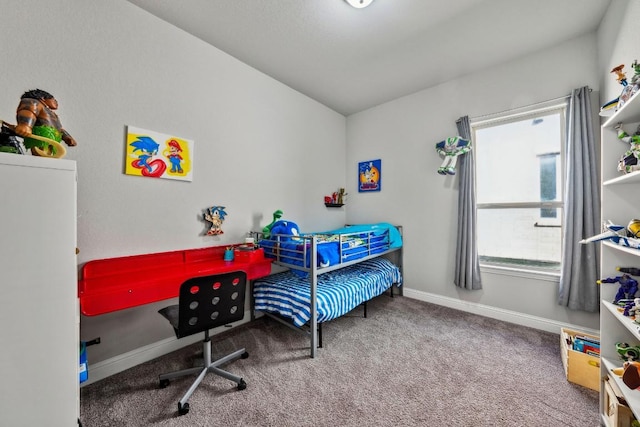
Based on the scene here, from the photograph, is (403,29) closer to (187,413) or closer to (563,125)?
(563,125)

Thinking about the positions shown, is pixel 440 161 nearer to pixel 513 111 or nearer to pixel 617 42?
pixel 513 111

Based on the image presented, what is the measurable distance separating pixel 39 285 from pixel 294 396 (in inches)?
56.0

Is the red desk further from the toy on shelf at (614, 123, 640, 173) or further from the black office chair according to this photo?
the toy on shelf at (614, 123, 640, 173)

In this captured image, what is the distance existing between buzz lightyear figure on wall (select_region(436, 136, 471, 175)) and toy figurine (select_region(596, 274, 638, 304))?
172 cm

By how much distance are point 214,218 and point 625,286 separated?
9.26 ft

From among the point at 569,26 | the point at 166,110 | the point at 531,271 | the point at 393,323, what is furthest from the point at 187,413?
the point at 569,26

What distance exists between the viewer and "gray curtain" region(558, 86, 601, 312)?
2.06 meters

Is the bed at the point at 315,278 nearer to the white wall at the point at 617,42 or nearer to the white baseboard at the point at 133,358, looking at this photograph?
the white baseboard at the point at 133,358

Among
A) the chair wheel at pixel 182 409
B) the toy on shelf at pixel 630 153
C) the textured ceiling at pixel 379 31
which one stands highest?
→ the textured ceiling at pixel 379 31

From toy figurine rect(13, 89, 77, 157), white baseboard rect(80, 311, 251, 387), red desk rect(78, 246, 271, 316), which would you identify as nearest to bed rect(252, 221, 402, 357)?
red desk rect(78, 246, 271, 316)

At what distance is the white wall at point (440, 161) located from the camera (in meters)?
2.27

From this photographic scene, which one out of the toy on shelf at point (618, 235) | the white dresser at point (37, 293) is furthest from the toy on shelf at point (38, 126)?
the toy on shelf at point (618, 235)

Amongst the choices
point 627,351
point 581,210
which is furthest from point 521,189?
point 627,351

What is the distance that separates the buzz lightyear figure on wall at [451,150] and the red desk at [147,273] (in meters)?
2.28
